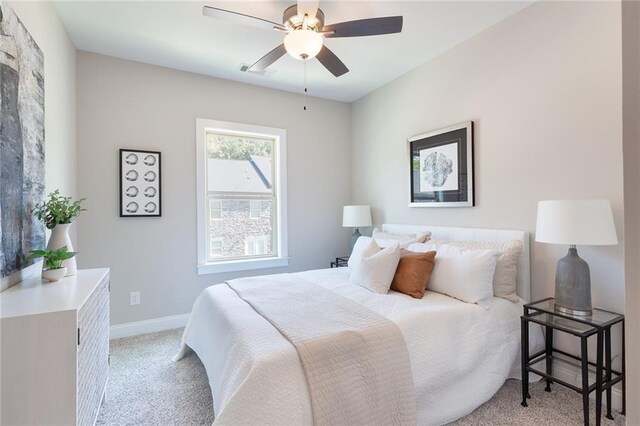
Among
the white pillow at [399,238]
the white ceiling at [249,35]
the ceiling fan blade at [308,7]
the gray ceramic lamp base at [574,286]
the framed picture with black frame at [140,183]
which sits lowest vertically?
the gray ceramic lamp base at [574,286]

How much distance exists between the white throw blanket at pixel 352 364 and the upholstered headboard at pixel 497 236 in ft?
4.39

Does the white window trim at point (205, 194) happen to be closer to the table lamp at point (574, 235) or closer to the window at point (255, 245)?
the window at point (255, 245)

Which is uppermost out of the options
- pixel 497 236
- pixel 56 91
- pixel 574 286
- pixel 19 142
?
pixel 56 91

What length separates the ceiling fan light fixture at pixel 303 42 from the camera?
1880 millimetres

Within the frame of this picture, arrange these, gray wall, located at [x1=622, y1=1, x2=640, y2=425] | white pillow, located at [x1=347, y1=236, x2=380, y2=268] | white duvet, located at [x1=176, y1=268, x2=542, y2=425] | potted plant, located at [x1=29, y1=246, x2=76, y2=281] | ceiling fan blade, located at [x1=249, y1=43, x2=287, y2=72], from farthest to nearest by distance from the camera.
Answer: white pillow, located at [x1=347, y1=236, x2=380, y2=268] < ceiling fan blade, located at [x1=249, y1=43, x2=287, y2=72] < potted plant, located at [x1=29, y1=246, x2=76, y2=281] < white duvet, located at [x1=176, y1=268, x2=542, y2=425] < gray wall, located at [x1=622, y1=1, x2=640, y2=425]

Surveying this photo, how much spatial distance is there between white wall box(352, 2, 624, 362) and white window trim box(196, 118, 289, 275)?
169cm

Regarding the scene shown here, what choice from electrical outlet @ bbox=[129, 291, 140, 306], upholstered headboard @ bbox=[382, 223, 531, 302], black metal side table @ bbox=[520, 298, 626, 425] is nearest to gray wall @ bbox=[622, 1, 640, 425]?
black metal side table @ bbox=[520, 298, 626, 425]

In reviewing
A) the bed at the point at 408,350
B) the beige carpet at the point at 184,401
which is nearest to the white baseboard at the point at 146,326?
the beige carpet at the point at 184,401

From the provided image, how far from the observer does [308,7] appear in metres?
1.87

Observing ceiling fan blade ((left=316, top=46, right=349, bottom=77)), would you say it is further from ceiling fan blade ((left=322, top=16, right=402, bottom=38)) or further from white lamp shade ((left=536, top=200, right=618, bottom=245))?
white lamp shade ((left=536, top=200, right=618, bottom=245))

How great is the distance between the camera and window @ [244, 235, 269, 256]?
380 centimetres

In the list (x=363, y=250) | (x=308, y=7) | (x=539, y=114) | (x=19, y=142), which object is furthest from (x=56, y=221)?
(x=539, y=114)

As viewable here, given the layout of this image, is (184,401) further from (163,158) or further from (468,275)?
(163,158)

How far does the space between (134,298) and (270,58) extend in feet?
8.83
